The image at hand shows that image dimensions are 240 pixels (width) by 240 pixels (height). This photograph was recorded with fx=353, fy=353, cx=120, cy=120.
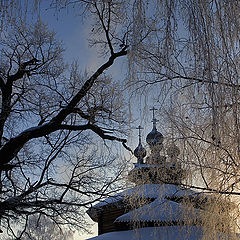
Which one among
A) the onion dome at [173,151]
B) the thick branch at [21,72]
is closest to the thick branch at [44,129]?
the thick branch at [21,72]

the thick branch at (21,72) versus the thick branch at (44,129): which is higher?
the thick branch at (21,72)

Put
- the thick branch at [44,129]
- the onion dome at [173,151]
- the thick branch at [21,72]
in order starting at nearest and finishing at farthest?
the onion dome at [173,151]
the thick branch at [44,129]
the thick branch at [21,72]

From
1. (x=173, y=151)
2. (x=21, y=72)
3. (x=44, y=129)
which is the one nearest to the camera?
(x=173, y=151)

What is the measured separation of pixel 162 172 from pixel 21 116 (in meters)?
6.85

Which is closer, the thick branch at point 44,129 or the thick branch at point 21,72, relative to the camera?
the thick branch at point 44,129

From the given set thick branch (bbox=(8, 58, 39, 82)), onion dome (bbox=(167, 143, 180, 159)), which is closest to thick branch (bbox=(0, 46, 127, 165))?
thick branch (bbox=(8, 58, 39, 82))

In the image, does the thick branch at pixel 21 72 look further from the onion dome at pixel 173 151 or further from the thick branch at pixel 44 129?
the onion dome at pixel 173 151

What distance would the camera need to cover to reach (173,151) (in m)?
5.55

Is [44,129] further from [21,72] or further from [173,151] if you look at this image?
[173,151]

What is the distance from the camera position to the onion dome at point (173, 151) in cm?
534

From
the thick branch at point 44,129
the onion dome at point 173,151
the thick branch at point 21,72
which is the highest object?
the thick branch at point 21,72

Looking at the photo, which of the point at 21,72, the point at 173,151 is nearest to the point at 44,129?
the point at 21,72

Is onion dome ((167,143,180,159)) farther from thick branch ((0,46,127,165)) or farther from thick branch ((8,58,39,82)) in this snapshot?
thick branch ((8,58,39,82))

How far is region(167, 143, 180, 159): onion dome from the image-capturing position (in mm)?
5344
